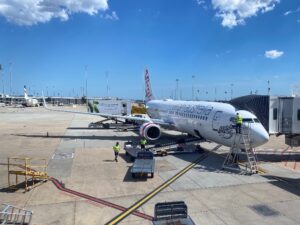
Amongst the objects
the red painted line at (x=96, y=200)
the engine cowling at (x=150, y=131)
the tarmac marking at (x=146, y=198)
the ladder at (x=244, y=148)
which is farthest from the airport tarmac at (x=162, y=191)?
the engine cowling at (x=150, y=131)

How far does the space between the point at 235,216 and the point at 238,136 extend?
8825 mm

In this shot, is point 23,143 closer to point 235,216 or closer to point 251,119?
point 251,119

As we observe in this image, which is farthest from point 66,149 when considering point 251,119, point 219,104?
point 251,119

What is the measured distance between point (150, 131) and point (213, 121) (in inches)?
310

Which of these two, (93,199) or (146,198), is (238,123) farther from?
(93,199)

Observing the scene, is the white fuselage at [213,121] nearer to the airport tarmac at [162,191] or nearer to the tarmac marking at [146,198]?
the airport tarmac at [162,191]

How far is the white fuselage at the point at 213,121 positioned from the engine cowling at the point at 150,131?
2.70 meters

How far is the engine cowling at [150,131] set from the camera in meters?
29.1

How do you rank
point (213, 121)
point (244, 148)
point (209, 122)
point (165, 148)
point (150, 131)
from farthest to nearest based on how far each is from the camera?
point (150, 131)
point (165, 148)
point (209, 122)
point (213, 121)
point (244, 148)

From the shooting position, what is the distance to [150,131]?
2934cm

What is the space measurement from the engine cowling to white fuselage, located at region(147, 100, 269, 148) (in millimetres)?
2696

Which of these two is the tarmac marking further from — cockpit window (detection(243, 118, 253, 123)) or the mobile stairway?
cockpit window (detection(243, 118, 253, 123))

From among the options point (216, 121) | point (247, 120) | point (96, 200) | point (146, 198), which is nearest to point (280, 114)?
point (247, 120)

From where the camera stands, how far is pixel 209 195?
1484cm
